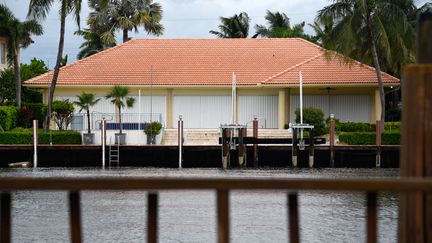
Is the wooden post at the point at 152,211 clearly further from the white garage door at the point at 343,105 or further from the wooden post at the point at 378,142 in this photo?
the white garage door at the point at 343,105

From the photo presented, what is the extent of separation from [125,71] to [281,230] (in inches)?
1110

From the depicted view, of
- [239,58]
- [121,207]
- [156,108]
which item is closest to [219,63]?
[239,58]

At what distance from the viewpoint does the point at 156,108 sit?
44.2m

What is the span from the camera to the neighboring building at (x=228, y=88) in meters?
43.1

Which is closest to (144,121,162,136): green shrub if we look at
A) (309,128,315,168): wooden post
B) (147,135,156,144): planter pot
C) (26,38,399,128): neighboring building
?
(147,135,156,144): planter pot

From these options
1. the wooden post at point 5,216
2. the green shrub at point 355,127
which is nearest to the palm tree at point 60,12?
the green shrub at point 355,127

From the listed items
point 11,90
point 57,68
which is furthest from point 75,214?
point 11,90

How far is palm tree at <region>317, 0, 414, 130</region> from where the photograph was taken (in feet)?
127

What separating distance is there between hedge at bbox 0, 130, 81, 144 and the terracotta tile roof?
220 inches

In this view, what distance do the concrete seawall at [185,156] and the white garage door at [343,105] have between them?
295 inches

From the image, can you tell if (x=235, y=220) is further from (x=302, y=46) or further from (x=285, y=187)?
(x=302, y=46)

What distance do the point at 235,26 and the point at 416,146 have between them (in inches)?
2455

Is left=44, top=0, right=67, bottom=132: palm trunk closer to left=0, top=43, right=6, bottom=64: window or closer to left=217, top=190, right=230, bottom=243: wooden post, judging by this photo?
left=0, top=43, right=6, bottom=64: window

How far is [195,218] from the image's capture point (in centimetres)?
1972
